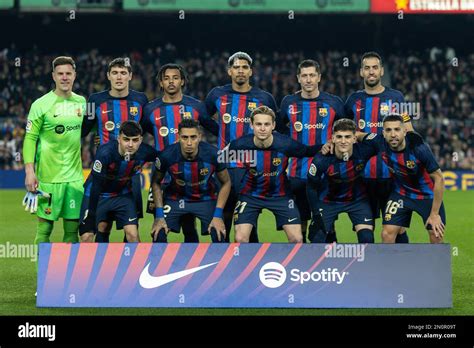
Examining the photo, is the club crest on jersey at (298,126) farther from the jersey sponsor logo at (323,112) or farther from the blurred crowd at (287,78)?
the blurred crowd at (287,78)

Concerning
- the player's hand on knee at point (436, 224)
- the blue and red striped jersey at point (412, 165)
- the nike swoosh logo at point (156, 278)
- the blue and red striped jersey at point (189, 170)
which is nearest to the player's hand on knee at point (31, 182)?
the blue and red striped jersey at point (189, 170)

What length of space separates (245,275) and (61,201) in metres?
2.06

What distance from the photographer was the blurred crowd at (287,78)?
26500mm

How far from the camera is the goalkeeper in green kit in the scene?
9.14 metres

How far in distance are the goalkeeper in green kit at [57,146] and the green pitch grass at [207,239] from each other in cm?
88

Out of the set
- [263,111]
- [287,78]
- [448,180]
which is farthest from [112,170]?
[287,78]

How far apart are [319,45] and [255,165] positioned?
21.3 m

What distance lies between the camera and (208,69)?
28875 millimetres

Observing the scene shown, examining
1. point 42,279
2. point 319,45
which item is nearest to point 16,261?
point 42,279

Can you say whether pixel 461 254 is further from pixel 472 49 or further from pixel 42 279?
pixel 472 49

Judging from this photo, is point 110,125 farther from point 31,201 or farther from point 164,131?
point 31,201

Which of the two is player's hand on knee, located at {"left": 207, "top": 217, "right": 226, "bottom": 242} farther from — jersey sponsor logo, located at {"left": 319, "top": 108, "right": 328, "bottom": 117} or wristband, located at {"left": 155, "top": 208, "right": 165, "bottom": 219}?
jersey sponsor logo, located at {"left": 319, "top": 108, "right": 328, "bottom": 117}

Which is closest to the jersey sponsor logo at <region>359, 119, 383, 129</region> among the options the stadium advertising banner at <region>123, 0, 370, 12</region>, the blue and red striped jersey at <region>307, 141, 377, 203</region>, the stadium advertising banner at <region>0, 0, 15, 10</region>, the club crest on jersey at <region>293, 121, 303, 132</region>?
the blue and red striped jersey at <region>307, 141, 377, 203</region>
